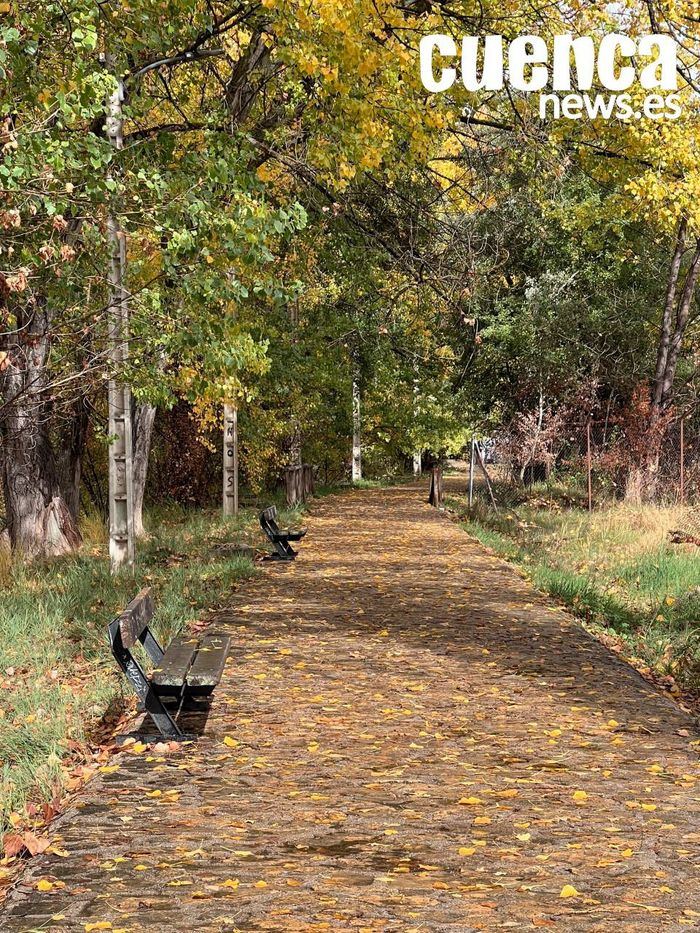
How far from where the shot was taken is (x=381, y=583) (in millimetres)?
14898

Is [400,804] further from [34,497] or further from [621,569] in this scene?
[34,497]

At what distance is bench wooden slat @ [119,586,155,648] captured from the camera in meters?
7.04

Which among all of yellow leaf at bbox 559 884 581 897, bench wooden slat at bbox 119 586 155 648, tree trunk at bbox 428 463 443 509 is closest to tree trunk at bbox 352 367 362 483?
tree trunk at bbox 428 463 443 509

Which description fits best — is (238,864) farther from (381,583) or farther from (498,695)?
(381,583)

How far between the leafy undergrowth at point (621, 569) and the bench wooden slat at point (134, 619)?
422cm

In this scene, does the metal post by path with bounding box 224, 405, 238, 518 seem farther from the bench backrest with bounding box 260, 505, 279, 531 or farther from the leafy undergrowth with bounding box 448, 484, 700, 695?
the bench backrest with bounding box 260, 505, 279, 531

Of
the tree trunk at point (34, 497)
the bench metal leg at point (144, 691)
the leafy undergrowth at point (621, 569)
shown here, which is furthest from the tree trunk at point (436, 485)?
the bench metal leg at point (144, 691)

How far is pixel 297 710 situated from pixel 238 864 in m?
3.02

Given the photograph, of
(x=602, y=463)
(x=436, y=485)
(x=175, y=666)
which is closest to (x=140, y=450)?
(x=602, y=463)

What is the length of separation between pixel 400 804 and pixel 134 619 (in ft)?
6.93

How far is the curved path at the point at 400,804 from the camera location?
4.80 m

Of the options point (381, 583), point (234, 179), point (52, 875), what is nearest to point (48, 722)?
point (52, 875)

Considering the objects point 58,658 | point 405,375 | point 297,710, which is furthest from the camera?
point 405,375

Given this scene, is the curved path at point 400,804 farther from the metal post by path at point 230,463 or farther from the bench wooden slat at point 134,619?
the metal post by path at point 230,463
